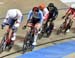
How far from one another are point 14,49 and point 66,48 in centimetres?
258

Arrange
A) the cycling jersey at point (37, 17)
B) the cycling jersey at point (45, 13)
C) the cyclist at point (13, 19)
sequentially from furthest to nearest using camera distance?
1. the cycling jersey at point (45, 13)
2. the cycling jersey at point (37, 17)
3. the cyclist at point (13, 19)

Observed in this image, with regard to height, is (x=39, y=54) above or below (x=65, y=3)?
below

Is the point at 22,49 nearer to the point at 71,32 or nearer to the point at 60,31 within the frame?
the point at 60,31

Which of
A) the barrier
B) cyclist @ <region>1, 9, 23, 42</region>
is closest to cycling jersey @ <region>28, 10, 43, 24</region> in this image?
cyclist @ <region>1, 9, 23, 42</region>

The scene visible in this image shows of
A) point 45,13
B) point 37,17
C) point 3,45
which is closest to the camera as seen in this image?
point 3,45

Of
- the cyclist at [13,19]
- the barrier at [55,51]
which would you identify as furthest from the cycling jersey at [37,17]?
the barrier at [55,51]

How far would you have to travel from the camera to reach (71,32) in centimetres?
1627

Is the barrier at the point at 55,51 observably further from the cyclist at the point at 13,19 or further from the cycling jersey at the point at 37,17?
the cycling jersey at the point at 37,17

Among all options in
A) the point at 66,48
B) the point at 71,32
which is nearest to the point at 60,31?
the point at 71,32

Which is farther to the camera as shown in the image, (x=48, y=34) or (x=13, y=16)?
(x=48, y=34)

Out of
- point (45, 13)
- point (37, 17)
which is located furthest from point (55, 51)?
point (37, 17)

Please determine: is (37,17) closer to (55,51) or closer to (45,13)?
(45,13)

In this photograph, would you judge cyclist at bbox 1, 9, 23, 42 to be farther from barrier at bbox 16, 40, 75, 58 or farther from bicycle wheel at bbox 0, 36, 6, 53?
barrier at bbox 16, 40, 75, 58

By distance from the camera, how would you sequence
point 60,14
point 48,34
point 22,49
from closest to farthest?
point 22,49
point 48,34
point 60,14
